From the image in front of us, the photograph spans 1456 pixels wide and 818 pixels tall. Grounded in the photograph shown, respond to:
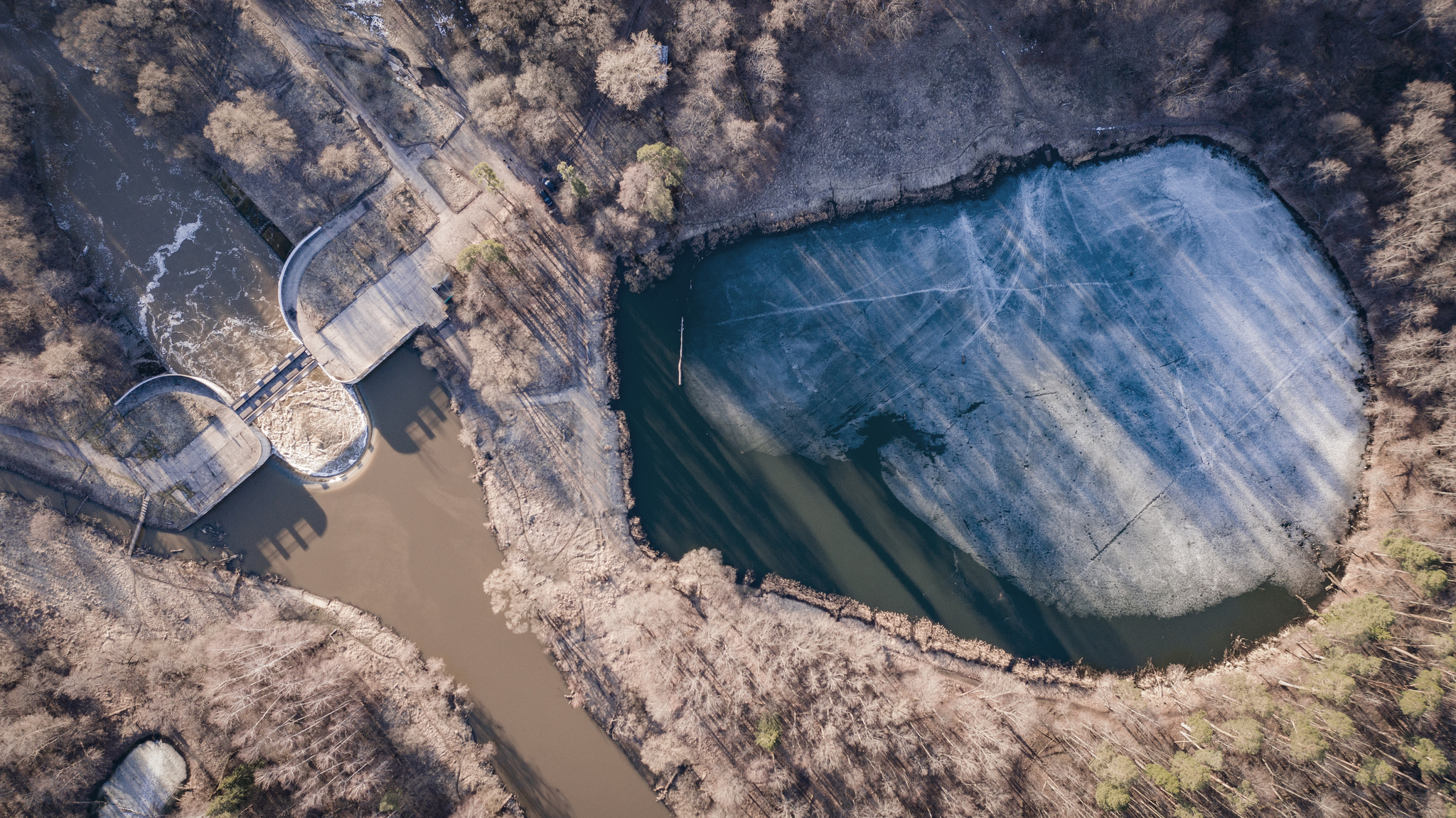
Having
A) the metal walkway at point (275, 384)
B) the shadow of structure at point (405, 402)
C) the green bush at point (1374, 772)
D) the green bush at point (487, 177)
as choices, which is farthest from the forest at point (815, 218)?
the metal walkway at point (275, 384)

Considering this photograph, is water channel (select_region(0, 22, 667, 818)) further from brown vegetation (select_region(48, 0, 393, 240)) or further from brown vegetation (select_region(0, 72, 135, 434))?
brown vegetation (select_region(48, 0, 393, 240))

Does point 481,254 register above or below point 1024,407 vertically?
above

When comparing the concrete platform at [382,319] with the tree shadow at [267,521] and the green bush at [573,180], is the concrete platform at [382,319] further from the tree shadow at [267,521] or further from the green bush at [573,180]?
the green bush at [573,180]

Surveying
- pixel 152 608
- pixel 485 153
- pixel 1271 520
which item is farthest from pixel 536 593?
pixel 1271 520

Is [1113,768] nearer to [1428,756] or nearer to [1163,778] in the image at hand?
[1163,778]

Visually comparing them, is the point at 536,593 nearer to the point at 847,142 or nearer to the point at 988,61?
the point at 847,142

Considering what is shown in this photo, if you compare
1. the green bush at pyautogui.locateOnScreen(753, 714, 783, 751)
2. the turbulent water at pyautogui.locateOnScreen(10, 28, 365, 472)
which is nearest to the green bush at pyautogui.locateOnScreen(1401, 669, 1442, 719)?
the green bush at pyautogui.locateOnScreen(753, 714, 783, 751)

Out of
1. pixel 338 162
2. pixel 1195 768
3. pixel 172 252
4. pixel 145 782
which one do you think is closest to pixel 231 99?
pixel 338 162
